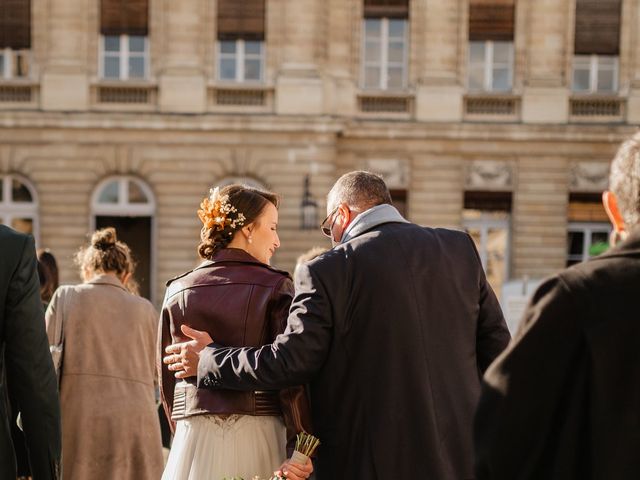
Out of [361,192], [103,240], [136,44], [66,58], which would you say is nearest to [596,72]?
[136,44]

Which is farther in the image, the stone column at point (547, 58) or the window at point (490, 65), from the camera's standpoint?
the window at point (490, 65)

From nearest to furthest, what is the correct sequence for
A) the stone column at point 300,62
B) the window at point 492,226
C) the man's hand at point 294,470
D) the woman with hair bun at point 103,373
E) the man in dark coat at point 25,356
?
the man in dark coat at point 25,356
the man's hand at point 294,470
the woman with hair bun at point 103,373
the stone column at point 300,62
the window at point 492,226

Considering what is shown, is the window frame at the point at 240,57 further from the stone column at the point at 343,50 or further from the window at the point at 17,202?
the window at the point at 17,202

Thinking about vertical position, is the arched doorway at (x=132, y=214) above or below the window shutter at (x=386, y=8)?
A: below

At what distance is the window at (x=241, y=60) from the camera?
18.7m

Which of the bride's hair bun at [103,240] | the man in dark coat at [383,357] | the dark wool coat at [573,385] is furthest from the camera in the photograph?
the bride's hair bun at [103,240]

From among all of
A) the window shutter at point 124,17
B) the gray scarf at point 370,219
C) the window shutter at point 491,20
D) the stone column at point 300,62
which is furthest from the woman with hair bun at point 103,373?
the window shutter at point 491,20

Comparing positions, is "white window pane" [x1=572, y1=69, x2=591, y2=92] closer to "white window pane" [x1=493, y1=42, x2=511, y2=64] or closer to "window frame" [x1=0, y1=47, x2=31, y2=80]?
"white window pane" [x1=493, y1=42, x2=511, y2=64]

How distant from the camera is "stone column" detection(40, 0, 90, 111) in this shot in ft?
60.1

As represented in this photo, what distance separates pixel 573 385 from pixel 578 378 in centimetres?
3

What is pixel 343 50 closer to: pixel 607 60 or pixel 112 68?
pixel 112 68

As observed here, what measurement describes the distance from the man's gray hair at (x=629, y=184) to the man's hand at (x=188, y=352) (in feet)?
6.10

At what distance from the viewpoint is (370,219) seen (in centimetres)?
341

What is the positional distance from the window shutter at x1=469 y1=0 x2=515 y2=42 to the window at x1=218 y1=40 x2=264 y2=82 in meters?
4.82
